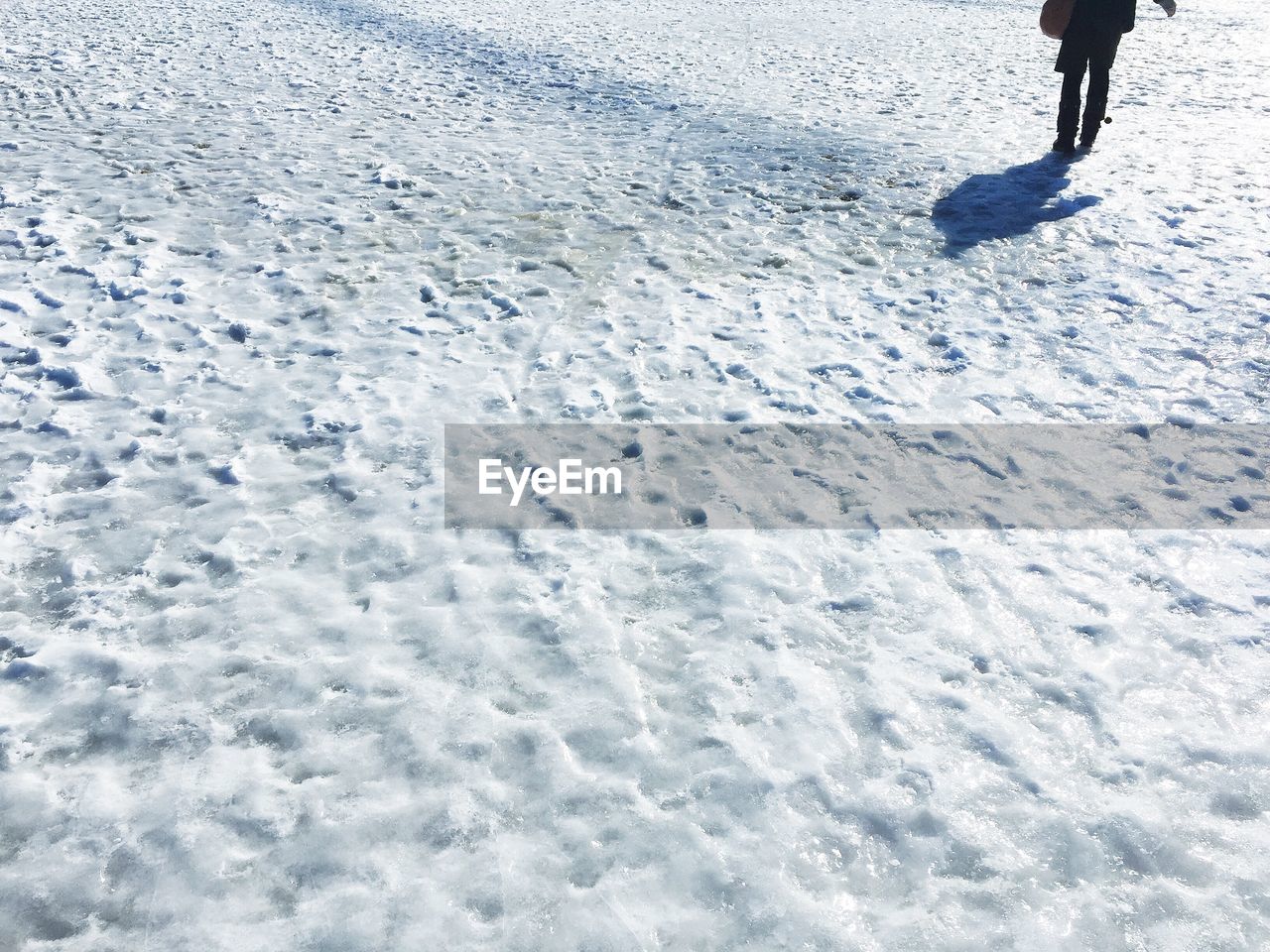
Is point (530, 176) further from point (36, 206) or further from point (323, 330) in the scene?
point (36, 206)

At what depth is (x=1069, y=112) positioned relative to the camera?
841cm

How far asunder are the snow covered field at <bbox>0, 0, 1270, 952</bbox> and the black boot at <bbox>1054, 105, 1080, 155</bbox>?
884 mm

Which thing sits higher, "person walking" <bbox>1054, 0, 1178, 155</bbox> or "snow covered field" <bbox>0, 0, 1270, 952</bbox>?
"person walking" <bbox>1054, 0, 1178, 155</bbox>

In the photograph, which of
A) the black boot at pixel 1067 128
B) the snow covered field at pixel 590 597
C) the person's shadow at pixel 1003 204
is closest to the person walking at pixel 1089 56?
the black boot at pixel 1067 128

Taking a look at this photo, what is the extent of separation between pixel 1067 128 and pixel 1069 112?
5.8 inches

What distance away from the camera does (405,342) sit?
5207mm

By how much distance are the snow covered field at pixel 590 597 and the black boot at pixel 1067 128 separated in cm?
88

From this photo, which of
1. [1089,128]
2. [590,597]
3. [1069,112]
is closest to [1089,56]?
[1069,112]

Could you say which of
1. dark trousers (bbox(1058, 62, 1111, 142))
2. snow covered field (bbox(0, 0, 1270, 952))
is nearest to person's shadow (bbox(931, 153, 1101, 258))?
snow covered field (bbox(0, 0, 1270, 952))

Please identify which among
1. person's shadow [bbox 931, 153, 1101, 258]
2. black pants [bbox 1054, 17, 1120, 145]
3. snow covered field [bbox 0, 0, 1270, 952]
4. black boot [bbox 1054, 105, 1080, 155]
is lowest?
snow covered field [bbox 0, 0, 1270, 952]

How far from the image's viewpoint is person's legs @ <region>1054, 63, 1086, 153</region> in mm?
8227

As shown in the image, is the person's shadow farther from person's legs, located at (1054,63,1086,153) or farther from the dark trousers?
the dark trousers

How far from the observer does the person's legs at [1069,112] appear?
8227 millimetres

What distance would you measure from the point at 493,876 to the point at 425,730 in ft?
1.96
